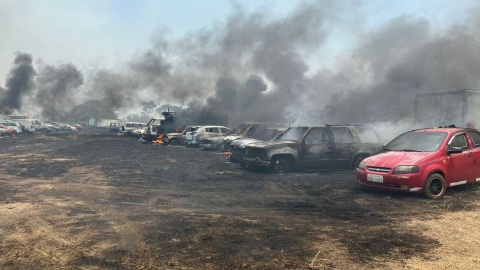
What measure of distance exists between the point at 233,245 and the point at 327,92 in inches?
972

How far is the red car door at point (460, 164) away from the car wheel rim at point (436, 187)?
0.66ft

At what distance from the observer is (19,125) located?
3238cm

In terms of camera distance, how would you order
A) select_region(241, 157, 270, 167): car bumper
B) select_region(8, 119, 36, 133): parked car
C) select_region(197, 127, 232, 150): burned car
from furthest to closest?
select_region(8, 119, 36, 133): parked car, select_region(197, 127, 232, 150): burned car, select_region(241, 157, 270, 167): car bumper

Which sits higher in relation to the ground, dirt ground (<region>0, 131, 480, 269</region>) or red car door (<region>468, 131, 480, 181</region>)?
red car door (<region>468, 131, 480, 181</region>)

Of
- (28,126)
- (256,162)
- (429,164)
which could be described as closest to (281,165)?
(256,162)

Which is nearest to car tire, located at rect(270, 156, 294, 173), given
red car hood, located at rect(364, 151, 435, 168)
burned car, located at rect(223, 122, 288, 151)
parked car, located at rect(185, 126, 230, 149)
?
red car hood, located at rect(364, 151, 435, 168)

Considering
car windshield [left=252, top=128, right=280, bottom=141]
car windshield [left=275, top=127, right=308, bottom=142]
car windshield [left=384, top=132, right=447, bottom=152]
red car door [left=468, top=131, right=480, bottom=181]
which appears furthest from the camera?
car windshield [left=252, top=128, right=280, bottom=141]

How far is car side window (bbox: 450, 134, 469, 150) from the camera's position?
23.7 feet

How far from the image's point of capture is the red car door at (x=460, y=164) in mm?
6957

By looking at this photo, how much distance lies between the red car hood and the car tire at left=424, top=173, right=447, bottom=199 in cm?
40

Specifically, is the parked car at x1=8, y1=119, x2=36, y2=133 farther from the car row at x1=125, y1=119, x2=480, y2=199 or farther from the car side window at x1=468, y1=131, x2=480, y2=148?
the car side window at x1=468, y1=131, x2=480, y2=148

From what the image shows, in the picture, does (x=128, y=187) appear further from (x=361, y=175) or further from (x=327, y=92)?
(x=327, y=92)

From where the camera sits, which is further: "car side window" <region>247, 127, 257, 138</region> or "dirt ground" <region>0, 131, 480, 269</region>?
"car side window" <region>247, 127, 257, 138</region>

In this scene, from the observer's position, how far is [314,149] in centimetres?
1008
